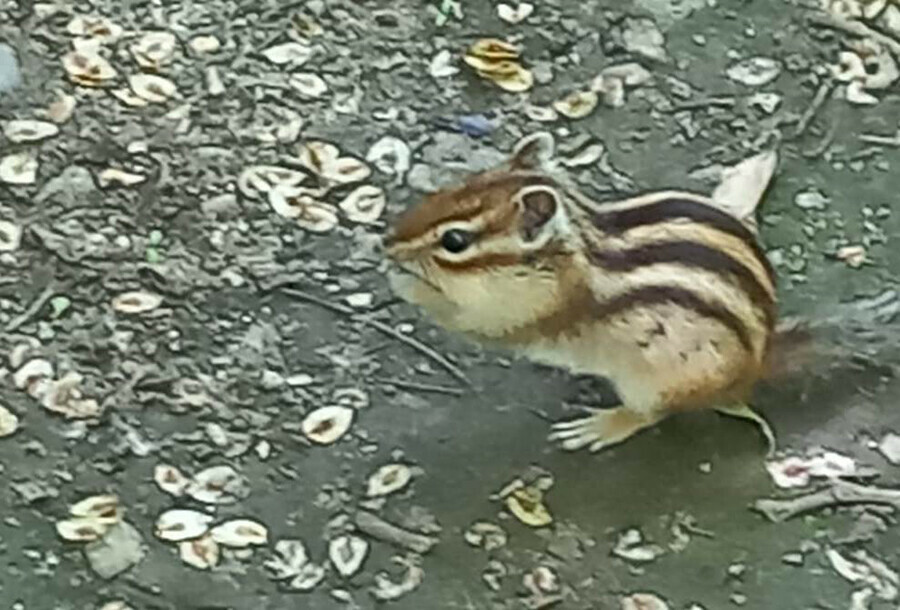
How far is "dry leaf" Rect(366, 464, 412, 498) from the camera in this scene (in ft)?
5.45

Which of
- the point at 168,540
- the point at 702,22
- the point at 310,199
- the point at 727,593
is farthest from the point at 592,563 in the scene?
the point at 702,22

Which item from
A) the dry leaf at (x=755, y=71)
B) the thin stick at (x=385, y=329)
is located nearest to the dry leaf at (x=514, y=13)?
the dry leaf at (x=755, y=71)

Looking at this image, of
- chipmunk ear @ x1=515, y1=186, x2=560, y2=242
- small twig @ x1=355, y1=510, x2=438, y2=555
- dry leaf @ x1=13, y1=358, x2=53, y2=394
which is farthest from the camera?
dry leaf @ x1=13, y1=358, x2=53, y2=394

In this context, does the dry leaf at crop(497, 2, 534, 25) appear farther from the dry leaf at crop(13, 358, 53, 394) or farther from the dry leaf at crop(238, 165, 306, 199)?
the dry leaf at crop(13, 358, 53, 394)

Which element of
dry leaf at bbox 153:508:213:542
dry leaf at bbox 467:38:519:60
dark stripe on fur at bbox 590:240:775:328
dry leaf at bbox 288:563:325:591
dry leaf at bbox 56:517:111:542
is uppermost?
dark stripe on fur at bbox 590:240:775:328

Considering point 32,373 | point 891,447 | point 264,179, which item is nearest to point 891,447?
point 891,447

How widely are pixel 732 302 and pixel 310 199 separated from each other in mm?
484

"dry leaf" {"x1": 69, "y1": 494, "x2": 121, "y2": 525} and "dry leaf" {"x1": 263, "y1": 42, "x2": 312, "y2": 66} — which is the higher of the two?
"dry leaf" {"x1": 263, "y1": 42, "x2": 312, "y2": 66}

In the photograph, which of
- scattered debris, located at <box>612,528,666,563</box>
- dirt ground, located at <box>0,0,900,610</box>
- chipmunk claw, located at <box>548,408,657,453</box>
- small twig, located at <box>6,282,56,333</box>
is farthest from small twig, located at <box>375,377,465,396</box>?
small twig, located at <box>6,282,56,333</box>

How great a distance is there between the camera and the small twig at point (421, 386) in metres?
1.74

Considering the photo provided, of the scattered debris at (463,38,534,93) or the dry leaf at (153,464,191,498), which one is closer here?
the dry leaf at (153,464,191,498)

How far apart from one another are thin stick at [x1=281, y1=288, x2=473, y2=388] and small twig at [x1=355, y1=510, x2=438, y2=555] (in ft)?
0.56

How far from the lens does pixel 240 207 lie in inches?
74.0

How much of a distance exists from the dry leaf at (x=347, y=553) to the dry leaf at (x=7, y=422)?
30 centimetres
